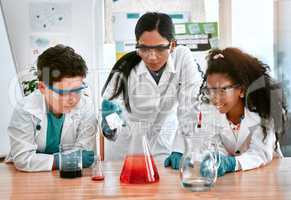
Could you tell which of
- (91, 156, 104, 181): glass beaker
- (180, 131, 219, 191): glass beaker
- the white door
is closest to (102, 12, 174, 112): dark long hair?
(91, 156, 104, 181): glass beaker

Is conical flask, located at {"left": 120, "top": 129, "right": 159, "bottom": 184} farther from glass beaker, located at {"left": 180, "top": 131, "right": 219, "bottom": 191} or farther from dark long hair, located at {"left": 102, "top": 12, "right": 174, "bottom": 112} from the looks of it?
dark long hair, located at {"left": 102, "top": 12, "right": 174, "bottom": 112}

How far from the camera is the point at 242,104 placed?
61.7 inches

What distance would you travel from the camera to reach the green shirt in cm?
142

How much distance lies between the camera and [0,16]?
2.55 m

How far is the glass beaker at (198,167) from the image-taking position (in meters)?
1.05

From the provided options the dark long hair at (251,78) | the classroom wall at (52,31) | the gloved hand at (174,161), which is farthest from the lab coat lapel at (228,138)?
the classroom wall at (52,31)

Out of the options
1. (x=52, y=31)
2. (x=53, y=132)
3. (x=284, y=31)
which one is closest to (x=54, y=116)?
(x=53, y=132)

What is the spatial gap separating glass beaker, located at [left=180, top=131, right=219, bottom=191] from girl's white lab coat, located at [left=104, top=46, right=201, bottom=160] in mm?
672

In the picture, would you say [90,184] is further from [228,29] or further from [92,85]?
[228,29]

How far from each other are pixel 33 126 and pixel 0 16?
143 centimetres

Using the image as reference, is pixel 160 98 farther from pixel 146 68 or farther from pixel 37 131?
pixel 37 131

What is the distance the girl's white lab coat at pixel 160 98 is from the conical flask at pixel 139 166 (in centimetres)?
64

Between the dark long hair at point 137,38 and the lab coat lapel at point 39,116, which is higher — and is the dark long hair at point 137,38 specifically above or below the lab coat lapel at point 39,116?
above

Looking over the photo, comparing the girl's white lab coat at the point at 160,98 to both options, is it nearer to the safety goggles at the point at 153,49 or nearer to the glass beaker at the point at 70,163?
the safety goggles at the point at 153,49
